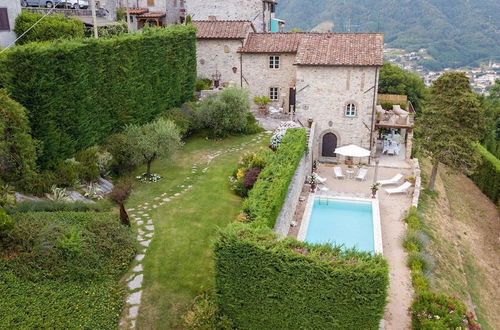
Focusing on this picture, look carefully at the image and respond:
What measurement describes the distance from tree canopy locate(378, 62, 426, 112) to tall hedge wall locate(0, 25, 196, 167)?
99.8ft

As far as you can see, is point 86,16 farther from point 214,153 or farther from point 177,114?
point 214,153

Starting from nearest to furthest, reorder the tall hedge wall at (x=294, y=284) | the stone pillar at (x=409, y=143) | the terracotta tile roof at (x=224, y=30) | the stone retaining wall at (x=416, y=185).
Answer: the tall hedge wall at (x=294, y=284) → the stone retaining wall at (x=416, y=185) → the stone pillar at (x=409, y=143) → the terracotta tile roof at (x=224, y=30)

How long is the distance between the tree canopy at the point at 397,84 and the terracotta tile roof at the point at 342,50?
2198cm

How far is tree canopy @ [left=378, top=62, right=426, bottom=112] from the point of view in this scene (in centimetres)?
5109

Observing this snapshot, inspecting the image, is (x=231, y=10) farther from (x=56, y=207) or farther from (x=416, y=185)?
(x=56, y=207)

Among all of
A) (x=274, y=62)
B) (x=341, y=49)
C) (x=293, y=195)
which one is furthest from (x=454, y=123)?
(x=274, y=62)

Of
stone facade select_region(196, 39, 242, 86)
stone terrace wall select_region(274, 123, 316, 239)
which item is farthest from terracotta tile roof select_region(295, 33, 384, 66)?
stone facade select_region(196, 39, 242, 86)

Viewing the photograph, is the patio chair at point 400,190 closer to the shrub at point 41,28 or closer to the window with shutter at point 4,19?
the shrub at point 41,28

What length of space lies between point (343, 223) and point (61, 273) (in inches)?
526

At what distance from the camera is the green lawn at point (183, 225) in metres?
13.0

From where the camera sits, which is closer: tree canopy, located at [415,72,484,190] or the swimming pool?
the swimming pool

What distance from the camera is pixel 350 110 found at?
2936cm

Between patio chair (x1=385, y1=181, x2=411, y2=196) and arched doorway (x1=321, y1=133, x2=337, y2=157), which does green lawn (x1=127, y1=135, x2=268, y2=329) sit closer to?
arched doorway (x1=321, y1=133, x2=337, y2=157)

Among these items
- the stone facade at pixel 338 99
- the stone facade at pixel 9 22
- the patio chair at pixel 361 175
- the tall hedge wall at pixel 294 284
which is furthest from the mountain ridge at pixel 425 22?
the tall hedge wall at pixel 294 284
